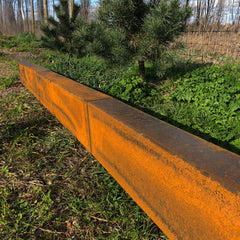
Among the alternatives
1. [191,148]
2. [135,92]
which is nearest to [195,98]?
[135,92]

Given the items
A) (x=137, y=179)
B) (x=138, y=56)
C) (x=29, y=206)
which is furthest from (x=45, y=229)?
(x=138, y=56)

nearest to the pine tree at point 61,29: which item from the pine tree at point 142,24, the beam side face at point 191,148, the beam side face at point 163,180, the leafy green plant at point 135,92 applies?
the pine tree at point 142,24

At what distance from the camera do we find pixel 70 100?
7.86 ft

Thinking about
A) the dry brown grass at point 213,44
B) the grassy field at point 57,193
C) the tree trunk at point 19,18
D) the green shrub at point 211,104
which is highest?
the tree trunk at point 19,18

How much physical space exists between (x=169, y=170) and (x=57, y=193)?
115 cm

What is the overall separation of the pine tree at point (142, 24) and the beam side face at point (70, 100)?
4.63 ft

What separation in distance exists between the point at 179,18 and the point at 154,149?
9.15ft

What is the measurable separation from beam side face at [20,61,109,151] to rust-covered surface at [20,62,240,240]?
87 millimetres

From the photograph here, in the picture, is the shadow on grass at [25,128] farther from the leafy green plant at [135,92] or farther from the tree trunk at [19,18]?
the tree trunk at [19,18]

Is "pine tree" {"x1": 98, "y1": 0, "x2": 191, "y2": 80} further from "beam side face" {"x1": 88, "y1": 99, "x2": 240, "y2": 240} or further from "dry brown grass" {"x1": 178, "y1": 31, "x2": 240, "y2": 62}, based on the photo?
"beam side face" {"x1": 88, "y1": 99, "x2": 240, "y2": 240}

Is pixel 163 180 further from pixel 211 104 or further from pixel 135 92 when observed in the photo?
pixel 135 92

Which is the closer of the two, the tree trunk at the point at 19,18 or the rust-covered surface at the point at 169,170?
the rust-covered surface at the point at 169,170

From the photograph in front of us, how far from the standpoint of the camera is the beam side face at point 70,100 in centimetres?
219

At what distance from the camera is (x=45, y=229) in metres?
1.56
